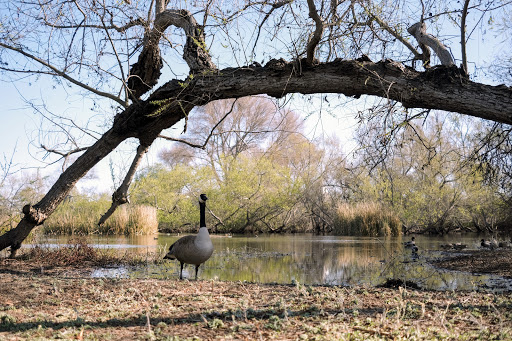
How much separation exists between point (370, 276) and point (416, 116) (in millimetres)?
2897

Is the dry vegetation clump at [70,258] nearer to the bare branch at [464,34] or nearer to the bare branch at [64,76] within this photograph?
the bare branch at [64,76]

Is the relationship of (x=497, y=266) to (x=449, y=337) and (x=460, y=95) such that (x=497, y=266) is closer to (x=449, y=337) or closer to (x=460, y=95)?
(x=460, y=95)

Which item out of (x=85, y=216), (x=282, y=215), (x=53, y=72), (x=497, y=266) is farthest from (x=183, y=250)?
(x=282, y=215)

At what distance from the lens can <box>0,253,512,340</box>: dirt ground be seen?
124 inches

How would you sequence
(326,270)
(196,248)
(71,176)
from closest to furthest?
(196,248) < (71,176) < (326,270)

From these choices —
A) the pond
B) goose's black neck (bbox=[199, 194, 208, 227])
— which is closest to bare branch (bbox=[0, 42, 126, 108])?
goose's black neck (bbox=[199, 194, 208, 227])

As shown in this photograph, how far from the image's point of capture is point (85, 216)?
19547 mm

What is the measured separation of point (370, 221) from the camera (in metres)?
19.6

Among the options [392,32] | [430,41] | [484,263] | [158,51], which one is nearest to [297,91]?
[392,32]

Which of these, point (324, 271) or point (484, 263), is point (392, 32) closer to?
point (324, 271)

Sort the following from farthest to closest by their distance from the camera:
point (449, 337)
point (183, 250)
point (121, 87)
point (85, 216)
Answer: point (85, 216) → point (121, 87) → point (183, 250) → point (449, 337)

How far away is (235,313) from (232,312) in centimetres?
5

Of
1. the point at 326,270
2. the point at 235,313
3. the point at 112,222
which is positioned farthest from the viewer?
the point at 112,222

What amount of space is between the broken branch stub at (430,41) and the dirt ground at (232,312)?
10.2 feet
